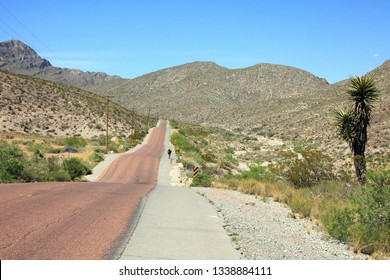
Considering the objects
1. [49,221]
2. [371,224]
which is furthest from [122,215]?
[371,224]

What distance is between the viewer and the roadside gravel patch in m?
9.16

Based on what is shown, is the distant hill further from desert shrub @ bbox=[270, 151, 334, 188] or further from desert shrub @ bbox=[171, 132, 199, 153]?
desert shrub @ bbox=[270, 151, 334, 188]

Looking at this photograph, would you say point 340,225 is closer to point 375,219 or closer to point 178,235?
point 375,219

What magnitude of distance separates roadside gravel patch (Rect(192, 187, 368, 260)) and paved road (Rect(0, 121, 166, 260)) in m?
2.90

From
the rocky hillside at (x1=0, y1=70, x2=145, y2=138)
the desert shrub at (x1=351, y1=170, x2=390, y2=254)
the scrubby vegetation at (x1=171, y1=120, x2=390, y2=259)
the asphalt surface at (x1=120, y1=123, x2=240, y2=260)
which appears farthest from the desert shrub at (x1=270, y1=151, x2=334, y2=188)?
the rocky hillside at (x1=0, y1=70, x2=145, y2=138)

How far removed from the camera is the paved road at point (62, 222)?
26.2ft

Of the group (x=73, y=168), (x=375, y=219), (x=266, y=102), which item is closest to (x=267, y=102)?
(x=266, y=102)

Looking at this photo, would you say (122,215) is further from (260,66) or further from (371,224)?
(260,66)

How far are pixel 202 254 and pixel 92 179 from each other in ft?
85.1

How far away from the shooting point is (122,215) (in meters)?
12.2

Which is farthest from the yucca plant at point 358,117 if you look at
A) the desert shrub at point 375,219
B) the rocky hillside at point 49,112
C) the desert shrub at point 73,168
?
the rocky hillside at point 49,112

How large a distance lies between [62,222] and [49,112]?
253ft

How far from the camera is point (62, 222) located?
411 inches

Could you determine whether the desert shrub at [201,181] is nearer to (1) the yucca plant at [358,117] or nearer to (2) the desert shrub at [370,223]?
(1) the yucca plant at [358,117]
